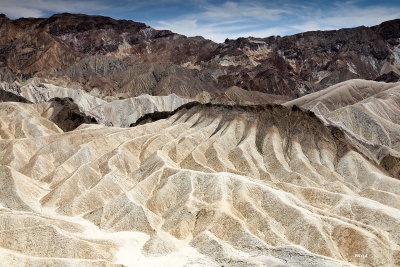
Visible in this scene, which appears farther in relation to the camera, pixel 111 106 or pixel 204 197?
pixel 111 106

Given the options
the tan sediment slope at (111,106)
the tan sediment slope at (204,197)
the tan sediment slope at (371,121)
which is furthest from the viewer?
the tan sediment slope at (111,106)

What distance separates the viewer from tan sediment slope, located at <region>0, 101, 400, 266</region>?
52.5m

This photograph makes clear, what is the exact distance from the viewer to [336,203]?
69125 millimetres

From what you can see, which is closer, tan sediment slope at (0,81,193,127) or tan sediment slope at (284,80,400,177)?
tan sediment slope at (284,80,400,177)

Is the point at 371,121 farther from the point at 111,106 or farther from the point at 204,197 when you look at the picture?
the point at 111,106

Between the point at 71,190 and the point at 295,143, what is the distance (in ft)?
189

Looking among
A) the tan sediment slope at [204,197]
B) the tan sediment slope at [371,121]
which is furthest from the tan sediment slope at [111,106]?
the tan sediment slope at [371,121]

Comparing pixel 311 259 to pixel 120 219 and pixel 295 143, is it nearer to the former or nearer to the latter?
pixel 120 219

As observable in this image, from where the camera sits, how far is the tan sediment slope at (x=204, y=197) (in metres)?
52.5

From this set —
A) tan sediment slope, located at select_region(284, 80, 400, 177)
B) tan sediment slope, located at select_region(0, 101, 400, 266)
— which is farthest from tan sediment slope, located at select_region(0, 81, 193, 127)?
tan sediment slope, located at select_region(284, 80, 400, 177)

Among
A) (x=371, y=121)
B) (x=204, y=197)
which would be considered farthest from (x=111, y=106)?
(x=204, y=197)

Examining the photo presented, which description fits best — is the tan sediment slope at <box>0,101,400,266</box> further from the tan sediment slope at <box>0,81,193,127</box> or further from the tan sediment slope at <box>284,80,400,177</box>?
the tan sediment slope at <box>0,81,193,127</box>

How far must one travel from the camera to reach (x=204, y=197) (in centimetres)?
6969

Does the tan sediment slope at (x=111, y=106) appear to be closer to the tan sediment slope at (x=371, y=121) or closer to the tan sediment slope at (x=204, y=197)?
Answer: the tan sediment slope at (x=204, y=197)
